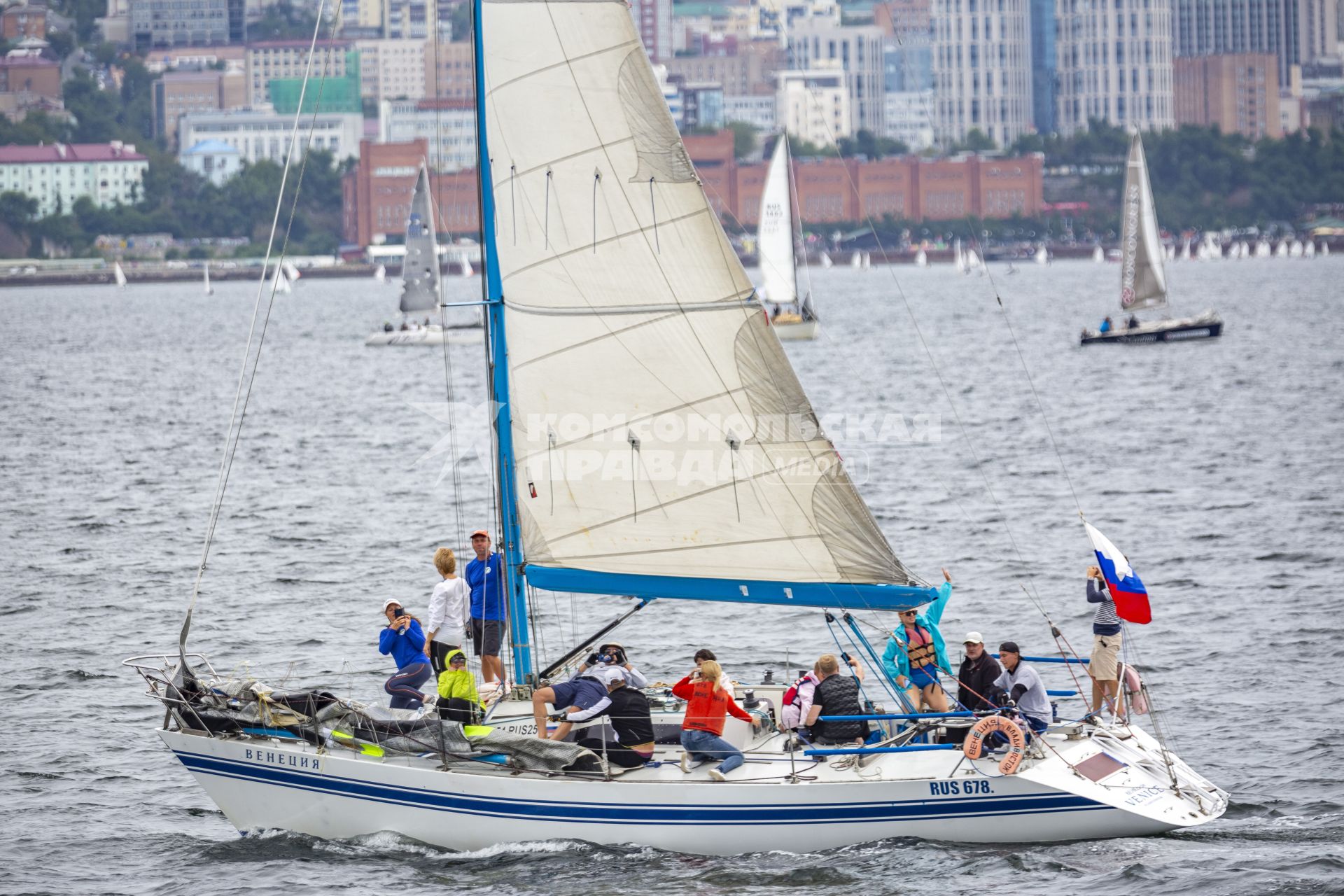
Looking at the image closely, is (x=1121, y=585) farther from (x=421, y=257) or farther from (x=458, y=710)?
(x=421, y=257)

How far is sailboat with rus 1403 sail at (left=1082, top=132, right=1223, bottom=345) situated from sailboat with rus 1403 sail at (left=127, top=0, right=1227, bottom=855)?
62245 mm

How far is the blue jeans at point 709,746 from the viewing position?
1577cm

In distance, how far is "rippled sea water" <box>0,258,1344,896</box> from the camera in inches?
627

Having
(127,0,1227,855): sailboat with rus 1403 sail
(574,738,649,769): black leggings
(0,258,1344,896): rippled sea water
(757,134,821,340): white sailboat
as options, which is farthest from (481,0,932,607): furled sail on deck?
(757,134,821,340): white sailboat

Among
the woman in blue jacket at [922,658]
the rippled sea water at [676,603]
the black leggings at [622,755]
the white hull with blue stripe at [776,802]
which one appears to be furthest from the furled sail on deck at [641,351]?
the rippled sea water at [676,603]

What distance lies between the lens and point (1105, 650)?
1750cm

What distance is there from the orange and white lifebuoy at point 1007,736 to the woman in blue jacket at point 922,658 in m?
1.13

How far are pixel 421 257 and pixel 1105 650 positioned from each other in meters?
65.3

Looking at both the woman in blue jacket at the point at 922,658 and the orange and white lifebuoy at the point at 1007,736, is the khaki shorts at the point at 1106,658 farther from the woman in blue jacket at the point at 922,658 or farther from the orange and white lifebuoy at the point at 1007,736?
the orange and white lifebuoy at the point at 1007,736

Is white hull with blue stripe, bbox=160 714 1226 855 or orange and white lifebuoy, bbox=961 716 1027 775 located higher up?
orange and white lifebuoy, bbox=961 716 1027 775

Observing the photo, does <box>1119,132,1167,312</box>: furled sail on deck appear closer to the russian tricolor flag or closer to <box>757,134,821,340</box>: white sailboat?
→ <box>757,134,821,340</box>: white sailboat

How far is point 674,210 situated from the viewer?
16375 mm

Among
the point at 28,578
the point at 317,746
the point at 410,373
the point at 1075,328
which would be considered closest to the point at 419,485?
the point at 28,578

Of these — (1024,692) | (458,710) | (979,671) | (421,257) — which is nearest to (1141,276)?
(421,257)
